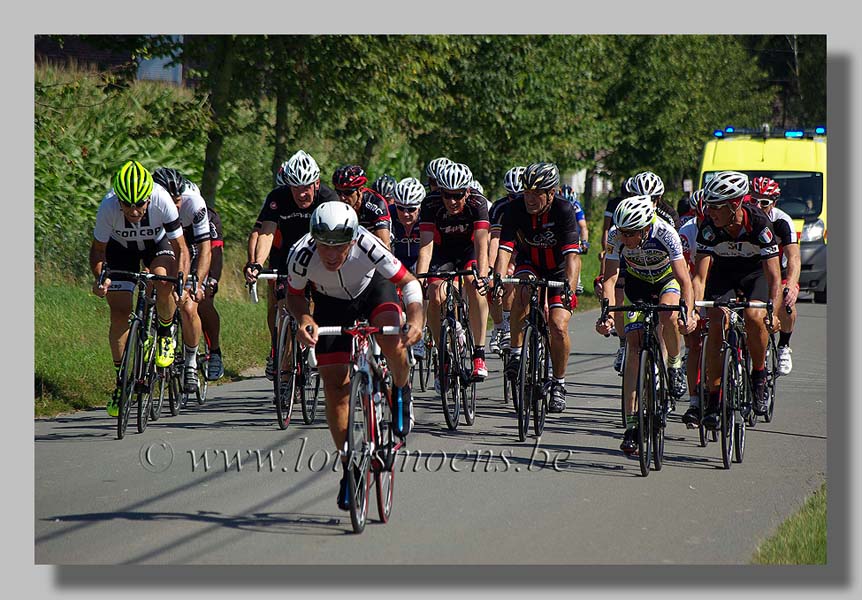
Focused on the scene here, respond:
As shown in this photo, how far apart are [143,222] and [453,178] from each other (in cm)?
277

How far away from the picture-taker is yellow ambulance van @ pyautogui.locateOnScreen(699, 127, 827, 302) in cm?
2436

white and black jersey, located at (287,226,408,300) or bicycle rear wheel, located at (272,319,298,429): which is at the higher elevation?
white and black jersey, located at (287,226,408,300)

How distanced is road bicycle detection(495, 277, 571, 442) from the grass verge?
8.66 ft

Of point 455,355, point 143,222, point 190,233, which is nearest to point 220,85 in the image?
point 190,233

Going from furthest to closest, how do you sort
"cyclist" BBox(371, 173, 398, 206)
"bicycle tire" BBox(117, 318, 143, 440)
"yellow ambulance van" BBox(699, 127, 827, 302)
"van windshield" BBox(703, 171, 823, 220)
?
"van windshield" BBox(703, 171, 823, 220), "yellow ambulance van" BBox(699, 127, 827, 302), "cyclist" BBox(371, 173, 398, 206), "bicycle tire" BBox(117, 318, 143, 440)

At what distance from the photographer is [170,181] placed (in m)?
11.1

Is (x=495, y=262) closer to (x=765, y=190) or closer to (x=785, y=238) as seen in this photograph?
(x=785, y=238)

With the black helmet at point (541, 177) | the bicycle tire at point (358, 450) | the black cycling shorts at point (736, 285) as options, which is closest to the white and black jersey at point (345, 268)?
the bicycle tire at point (358, 450)

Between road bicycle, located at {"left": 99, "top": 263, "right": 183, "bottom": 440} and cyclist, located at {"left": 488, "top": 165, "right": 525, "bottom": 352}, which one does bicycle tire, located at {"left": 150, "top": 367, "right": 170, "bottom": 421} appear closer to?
road bicycle, located at {"left": 99, "top": 263, "right": 183, "bottom": 440}

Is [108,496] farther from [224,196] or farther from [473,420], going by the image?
[224,196]

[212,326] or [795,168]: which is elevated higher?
[795,168]

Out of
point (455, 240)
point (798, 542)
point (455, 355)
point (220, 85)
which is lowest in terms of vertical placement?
point (798, 542)

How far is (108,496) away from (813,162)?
19.6m

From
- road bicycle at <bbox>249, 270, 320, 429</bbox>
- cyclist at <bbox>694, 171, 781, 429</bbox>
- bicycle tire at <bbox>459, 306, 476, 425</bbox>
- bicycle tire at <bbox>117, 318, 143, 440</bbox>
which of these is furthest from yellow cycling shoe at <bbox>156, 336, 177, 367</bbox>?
cyclist at <bbox>694, 171, 781, 429</bbox>
